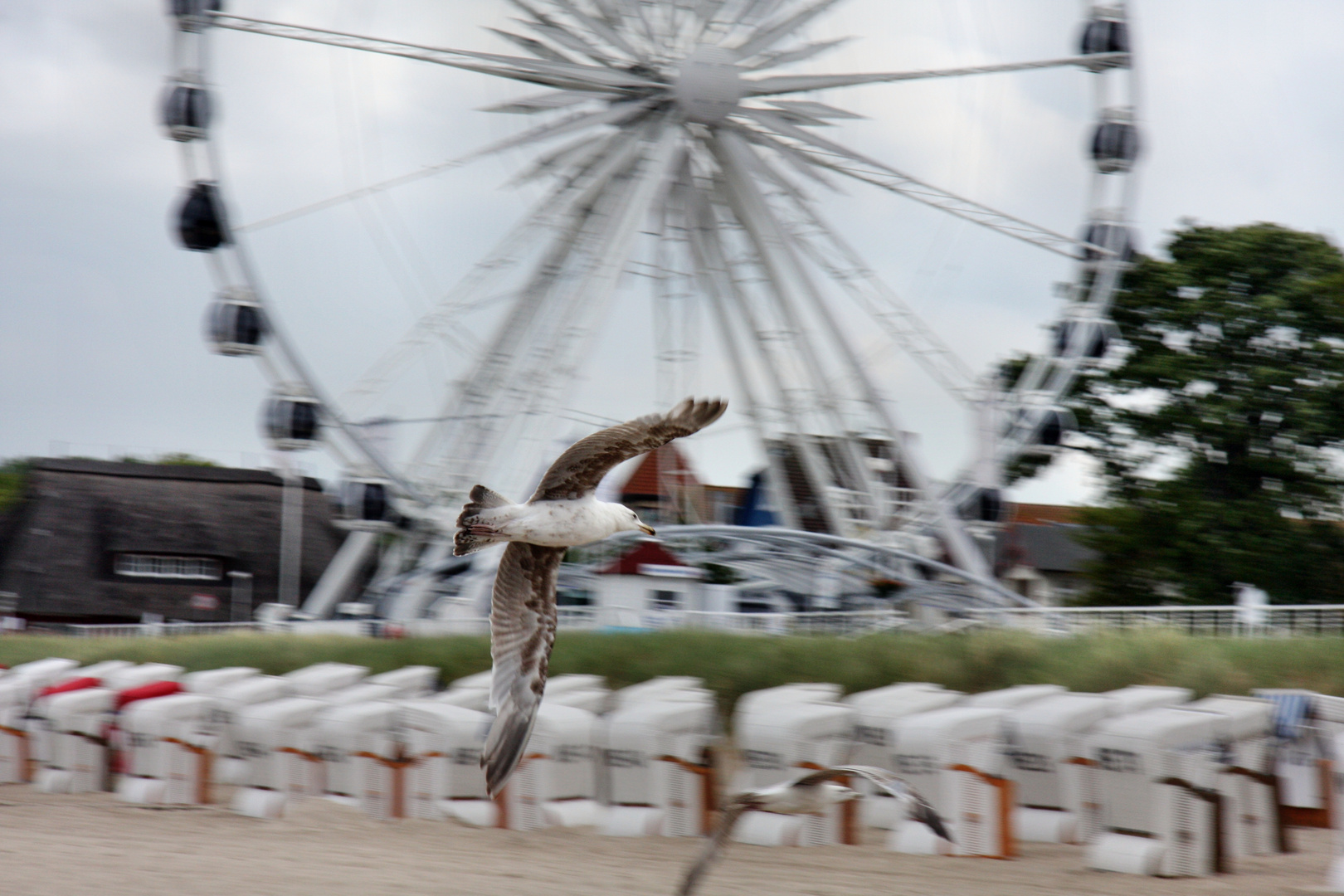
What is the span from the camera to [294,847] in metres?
11.1

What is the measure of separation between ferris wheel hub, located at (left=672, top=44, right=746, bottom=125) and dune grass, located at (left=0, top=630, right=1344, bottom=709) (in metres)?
8.03

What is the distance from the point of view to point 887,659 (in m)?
14.3

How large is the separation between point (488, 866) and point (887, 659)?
555 centimetres

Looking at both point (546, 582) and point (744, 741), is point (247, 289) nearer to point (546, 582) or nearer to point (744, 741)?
point (744, 741)

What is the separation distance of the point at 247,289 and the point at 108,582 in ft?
71.1

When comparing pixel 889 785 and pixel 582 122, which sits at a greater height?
pixel 582 122

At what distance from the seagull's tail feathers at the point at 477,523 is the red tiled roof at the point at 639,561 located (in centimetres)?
1865

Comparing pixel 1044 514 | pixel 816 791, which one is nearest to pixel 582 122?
pixel 816 791

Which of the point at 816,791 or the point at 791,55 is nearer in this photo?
the point at 816,791

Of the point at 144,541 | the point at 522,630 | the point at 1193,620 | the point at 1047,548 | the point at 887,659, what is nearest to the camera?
the point at 522,630

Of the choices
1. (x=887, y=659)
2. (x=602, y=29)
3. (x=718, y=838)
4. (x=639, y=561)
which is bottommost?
(x=718, y=838)

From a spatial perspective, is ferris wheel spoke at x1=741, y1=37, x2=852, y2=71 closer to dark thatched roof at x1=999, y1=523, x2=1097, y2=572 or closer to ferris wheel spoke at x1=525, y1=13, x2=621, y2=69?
ferris wheel spoke at x1=525, y1=13, x2=621, y2=69

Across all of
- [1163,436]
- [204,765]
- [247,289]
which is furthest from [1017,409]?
[204,765]

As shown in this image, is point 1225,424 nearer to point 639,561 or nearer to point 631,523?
point 639,561
